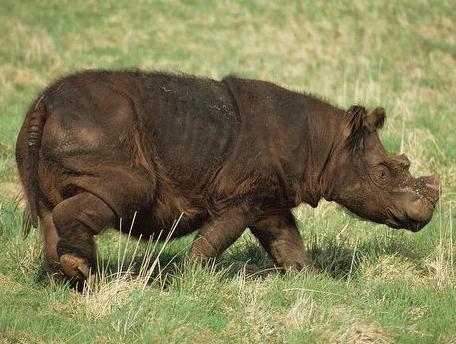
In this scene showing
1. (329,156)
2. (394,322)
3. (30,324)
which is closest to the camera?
(30,324)

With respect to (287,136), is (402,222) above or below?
below

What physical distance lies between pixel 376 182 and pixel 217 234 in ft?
5.14

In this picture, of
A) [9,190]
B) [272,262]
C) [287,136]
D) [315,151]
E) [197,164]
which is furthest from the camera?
[9,190]

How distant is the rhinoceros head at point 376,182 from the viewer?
786 centimetres

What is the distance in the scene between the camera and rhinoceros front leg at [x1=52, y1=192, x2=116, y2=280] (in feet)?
21.0

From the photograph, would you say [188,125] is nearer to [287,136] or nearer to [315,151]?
[287,136]

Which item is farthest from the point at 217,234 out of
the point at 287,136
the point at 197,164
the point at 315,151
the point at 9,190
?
the point at 9,190

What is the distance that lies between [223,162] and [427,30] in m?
13.2

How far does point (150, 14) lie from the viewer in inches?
737

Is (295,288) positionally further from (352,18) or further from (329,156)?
(352,18)

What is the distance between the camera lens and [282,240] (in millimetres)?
7812

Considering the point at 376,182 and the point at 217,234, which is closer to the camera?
the point at 217,234

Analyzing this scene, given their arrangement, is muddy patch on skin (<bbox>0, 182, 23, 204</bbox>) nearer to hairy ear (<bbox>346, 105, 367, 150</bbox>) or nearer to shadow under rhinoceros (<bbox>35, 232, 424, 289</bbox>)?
shadow under rhinoceros (<bbox>35, 232, 424, 289</bbox>)

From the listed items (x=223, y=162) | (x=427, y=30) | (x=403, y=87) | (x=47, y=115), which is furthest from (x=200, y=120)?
(x=427, y=30)
